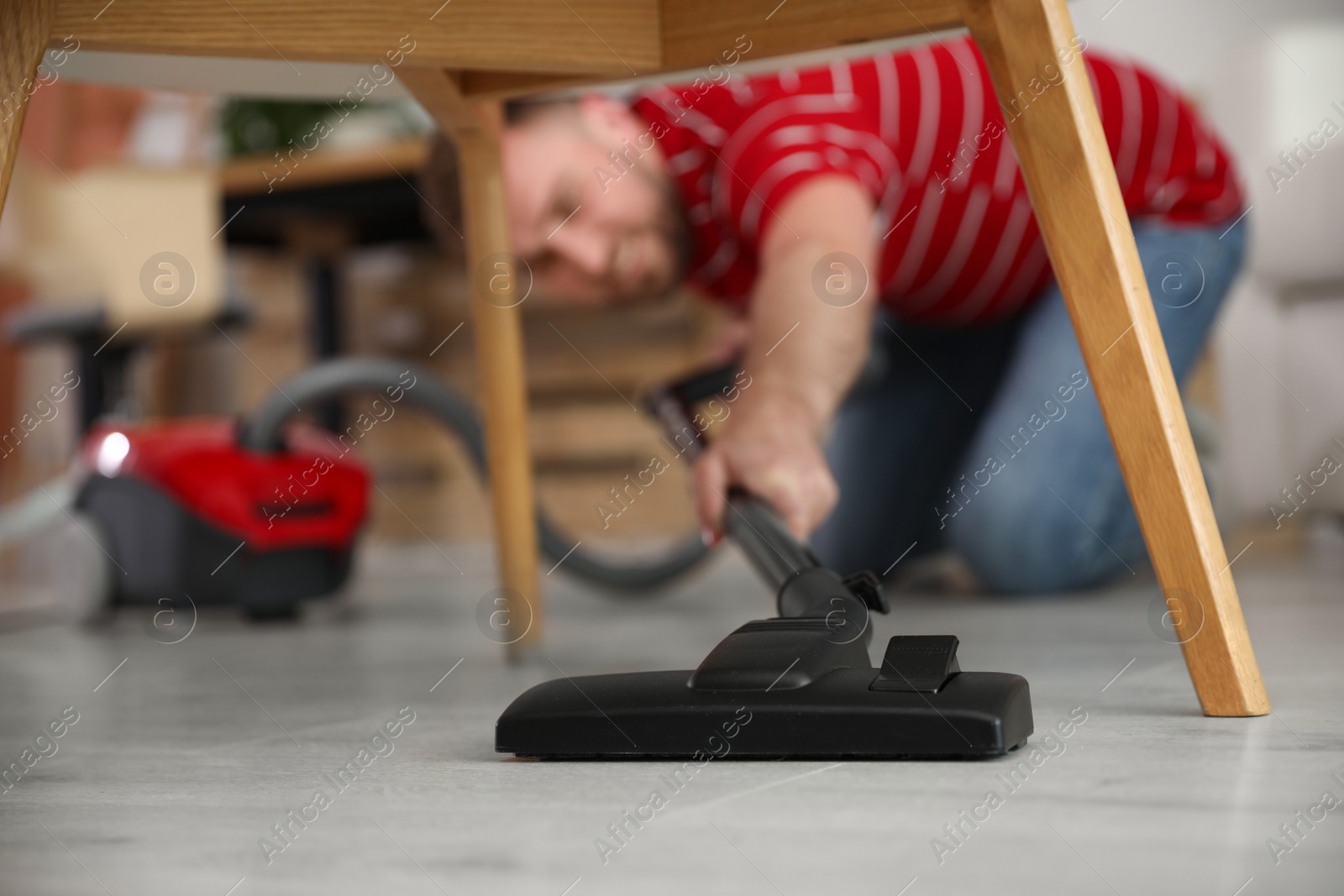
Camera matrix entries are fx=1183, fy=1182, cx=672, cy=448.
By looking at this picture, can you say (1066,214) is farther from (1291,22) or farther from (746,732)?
(1291,22)

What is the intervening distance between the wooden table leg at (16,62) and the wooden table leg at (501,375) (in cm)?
50

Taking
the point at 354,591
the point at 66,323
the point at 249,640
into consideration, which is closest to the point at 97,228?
the point at 66,323

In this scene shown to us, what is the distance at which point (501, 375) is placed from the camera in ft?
3.48

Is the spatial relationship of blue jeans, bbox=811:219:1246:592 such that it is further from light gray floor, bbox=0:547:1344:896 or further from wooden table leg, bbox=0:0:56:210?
wooden table leg, bbox=0:0:56:210

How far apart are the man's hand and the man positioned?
2 centimetres

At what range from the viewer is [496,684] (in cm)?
87

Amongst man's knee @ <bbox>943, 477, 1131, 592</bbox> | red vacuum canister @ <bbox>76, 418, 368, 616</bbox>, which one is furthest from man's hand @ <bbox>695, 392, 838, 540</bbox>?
red vacuum canister @ <bbox>76, 418, 368, 616</bbox>

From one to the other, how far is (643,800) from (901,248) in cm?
101

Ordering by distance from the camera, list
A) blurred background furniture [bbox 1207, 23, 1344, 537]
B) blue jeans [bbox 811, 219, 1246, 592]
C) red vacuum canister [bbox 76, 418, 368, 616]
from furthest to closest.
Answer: blurred background furniture [bbox 1207, 23, 1344, 537] < red vacuum canister [bbox 76, 418, 368, 616] < blue jeans [bbox 811, 219, 1246, 592]

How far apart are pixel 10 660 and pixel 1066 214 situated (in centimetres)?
109

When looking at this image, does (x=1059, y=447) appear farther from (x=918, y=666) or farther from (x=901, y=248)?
(x=918, y=666)

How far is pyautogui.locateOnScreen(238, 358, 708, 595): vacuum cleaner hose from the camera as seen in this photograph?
1.47 metres

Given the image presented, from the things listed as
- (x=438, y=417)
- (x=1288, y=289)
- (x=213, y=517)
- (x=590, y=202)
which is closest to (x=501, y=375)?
(x=590, y=202)

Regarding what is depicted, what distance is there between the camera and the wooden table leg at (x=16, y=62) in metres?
0.49
